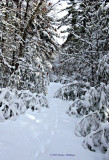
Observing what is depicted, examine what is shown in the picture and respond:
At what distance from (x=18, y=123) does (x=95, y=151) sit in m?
1.94

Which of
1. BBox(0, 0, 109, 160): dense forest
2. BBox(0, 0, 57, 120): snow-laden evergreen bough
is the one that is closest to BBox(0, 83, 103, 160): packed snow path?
BBox(0, 0, 109, 160): dense forest

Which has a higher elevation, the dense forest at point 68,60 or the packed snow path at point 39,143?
the dense forest at point 68,60

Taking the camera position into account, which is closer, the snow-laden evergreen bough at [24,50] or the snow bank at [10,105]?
the snow bank at [10,105]

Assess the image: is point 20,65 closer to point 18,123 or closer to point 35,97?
point 35,97

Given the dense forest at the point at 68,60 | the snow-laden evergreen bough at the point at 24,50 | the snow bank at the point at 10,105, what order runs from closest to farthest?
the dense forest at the point at 68,60
the snow bank at the point at 10,105
the snow-laden evergreen bough at the point at 24,50

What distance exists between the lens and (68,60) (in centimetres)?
532

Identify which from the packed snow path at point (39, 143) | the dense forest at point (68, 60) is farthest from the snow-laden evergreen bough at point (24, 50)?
the packed snow path at point (39, 143)

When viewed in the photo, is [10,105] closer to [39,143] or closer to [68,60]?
[39,143]

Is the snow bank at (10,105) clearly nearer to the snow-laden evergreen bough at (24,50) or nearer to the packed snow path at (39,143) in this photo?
the snow-laden evergreen bough at (24,50)

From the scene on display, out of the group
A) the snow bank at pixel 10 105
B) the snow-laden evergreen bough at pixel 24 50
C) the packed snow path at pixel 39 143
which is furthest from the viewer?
the snow-laden evergreen bough at pixel 24 50

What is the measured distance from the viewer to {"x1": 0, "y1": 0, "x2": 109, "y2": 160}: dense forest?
285cm

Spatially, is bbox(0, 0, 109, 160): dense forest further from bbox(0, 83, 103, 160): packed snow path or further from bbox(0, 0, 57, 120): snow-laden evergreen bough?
bbox(0, 83, 103, 160): packed snow path

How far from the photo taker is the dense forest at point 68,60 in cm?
285

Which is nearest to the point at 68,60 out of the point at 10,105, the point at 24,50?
the point at 24,50
